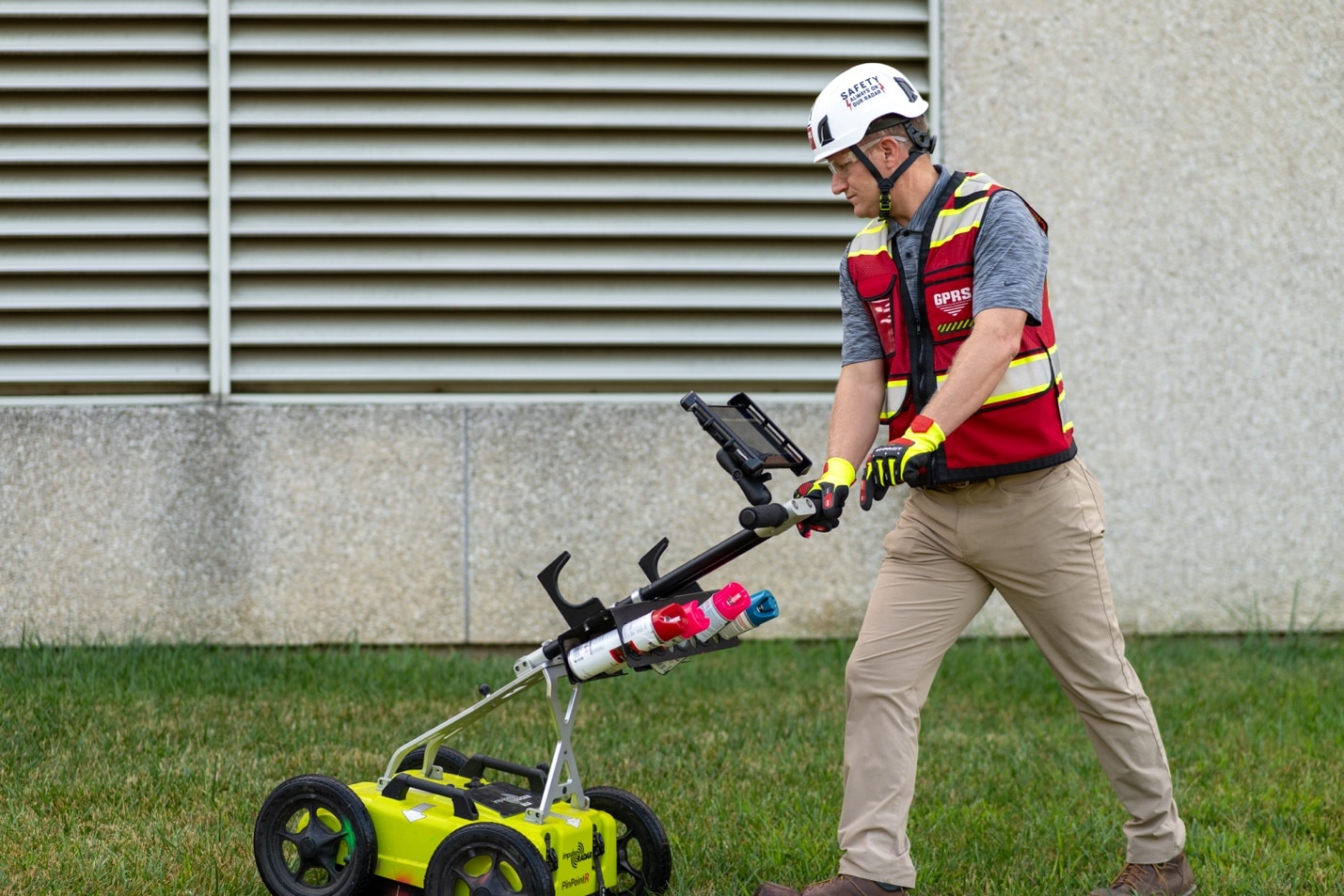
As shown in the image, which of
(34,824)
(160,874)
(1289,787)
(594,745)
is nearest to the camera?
(160,874)

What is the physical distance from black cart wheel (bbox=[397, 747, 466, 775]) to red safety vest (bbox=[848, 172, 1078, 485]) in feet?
4.83

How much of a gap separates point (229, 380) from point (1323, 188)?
5.44m

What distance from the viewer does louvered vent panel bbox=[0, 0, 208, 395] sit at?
656cm

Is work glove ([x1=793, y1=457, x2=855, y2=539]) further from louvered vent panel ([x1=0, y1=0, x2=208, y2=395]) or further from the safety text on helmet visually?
louvered vent panel ([x1=0, y1=0, x2=208, y2=395])

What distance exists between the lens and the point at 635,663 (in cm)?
327

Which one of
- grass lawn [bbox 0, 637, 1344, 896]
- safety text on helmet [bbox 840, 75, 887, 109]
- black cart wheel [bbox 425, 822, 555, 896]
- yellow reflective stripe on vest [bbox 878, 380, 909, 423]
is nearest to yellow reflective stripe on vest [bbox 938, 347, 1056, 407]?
yellow reflective stripe on vest [bbox 878, 380, 909, 423]

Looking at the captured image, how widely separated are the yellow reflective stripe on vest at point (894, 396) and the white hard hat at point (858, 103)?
0.62m

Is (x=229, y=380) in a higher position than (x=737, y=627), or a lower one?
higher

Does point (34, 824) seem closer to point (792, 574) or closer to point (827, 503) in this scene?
point (827, 503)

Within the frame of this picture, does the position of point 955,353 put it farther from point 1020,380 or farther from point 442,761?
point 442,761

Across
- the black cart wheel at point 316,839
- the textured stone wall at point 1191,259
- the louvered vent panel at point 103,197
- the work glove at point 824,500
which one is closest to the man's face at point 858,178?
the work glove at point 824,500

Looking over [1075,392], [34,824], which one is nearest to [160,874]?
[34,824]

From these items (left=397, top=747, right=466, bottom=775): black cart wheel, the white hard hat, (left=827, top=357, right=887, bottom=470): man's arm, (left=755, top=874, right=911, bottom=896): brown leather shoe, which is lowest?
(left=755, top=874, right=911, bottom=896): brown leather shoe

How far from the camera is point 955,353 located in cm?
358
